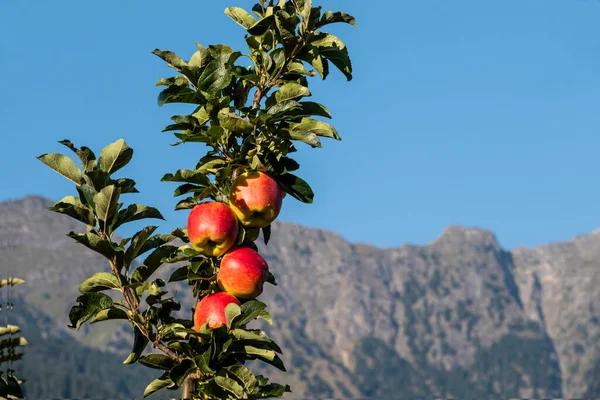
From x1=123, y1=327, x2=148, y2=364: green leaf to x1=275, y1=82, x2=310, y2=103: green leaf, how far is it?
5.89 feet

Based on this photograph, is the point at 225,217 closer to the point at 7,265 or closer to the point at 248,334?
the point at 248,334

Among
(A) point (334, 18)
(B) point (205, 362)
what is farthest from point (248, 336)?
(A) point (334, 18)

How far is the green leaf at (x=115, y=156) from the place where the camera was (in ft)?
18.8

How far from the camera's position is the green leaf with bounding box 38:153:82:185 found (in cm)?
567

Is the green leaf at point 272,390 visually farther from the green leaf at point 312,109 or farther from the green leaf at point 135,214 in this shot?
the green leaf at point 312,109

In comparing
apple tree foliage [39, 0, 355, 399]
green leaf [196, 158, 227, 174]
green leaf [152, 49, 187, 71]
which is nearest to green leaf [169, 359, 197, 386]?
apple tree foliage [39, 0, 355, 399]

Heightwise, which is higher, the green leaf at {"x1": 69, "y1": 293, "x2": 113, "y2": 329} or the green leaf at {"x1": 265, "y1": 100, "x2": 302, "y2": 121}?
the green leaf at {"x1": 265, "y1": 100, "x2": 302, "y2": 121}

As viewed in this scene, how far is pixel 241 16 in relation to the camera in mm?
6488

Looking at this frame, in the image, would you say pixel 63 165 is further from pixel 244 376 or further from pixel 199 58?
pixel 244 376

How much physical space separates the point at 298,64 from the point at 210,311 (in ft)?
5.86

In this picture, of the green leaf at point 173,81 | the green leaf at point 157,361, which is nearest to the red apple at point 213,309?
the green leaf at point 157,361

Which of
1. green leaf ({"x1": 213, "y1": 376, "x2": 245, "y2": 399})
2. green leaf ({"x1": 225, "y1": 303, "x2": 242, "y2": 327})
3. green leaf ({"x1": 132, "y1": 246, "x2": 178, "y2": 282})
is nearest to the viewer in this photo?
green leaf ({"x1": 213, "y1": 376, "x2": 245, "y2": 399})

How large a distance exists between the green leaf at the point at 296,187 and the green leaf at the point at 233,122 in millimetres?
638

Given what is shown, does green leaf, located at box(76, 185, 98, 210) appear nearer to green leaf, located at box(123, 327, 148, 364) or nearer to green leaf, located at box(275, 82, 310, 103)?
green leaf, located at box(123, 327, 148, 364)
